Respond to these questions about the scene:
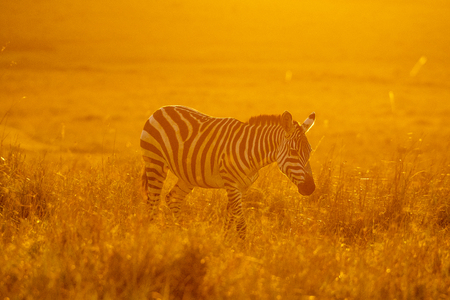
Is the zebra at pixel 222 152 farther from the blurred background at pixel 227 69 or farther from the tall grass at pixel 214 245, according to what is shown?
the blurred background at pixel 227 69

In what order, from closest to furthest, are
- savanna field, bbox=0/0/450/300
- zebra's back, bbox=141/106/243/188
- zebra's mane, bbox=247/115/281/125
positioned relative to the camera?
savanna field, bbox=0/0/450/300 < zebra's mane, bbox=247/115/281/125 < zebra's back, bbox=141/106/243/188

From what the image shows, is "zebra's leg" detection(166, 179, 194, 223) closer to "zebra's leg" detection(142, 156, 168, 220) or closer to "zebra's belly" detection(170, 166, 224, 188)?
"zebra's leg" detection(142, 156, 168, 220)

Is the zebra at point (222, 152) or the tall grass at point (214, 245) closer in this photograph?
the tall grass at point (214, 245)

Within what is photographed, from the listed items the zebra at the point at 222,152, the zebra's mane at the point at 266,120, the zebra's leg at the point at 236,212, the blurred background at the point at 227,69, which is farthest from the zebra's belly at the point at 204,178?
the blurred background at the point at 227,69

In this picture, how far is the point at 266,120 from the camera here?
579 centimetres

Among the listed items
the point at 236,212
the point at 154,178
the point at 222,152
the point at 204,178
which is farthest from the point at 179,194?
the point at 236,212

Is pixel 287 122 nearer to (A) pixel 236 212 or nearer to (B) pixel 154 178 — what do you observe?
(A) pixel 236 212

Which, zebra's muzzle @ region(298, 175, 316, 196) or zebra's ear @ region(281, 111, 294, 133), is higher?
zebra's ear @ region(281, 111, 294, 133)

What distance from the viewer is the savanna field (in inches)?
160

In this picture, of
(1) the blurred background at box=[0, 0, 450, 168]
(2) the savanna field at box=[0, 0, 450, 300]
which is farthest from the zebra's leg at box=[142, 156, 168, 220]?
(1) the blurred background at box=[0, 0, 450, 168]

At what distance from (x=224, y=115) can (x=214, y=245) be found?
1681cm

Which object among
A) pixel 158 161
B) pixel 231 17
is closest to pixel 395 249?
pixel 158 161

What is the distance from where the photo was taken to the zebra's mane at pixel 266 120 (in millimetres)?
5723

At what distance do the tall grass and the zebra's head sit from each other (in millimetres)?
470
